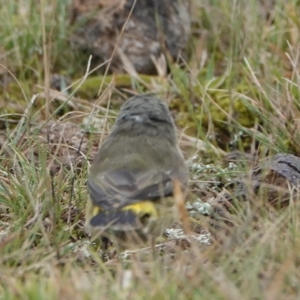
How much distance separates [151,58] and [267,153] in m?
1.84

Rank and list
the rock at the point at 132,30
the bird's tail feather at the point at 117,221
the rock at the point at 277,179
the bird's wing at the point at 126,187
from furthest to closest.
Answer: the rock at the point at 132,30
the rock at the point at 277,179
the bird's wing at the point at 126,187
the bird's tail feather at the point at 117,221

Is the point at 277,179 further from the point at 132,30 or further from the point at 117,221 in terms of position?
the point at 132,30

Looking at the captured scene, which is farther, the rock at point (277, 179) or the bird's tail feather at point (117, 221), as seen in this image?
the rock at point (277, 179)

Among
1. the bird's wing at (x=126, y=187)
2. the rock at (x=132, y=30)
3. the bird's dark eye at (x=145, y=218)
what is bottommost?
the rock at (x=132, y=30)

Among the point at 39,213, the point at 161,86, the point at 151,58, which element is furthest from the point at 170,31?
the point at 39,213

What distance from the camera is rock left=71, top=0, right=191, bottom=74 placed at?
714 centimetres

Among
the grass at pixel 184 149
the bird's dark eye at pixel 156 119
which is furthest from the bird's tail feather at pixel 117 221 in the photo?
the bird's dark eye at pixel 156 119

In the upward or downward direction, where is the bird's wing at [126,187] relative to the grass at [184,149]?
upward

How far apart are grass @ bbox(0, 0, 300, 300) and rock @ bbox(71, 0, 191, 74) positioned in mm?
147

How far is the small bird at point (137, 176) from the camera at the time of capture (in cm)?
397

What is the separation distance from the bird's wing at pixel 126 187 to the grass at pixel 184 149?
9.2 inches

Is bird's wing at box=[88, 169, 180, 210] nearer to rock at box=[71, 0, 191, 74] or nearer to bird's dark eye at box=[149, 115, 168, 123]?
bird's dark eye at box=[149, 115, 168, 123]

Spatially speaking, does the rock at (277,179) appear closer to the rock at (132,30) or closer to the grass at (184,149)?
the grass at (184,149)

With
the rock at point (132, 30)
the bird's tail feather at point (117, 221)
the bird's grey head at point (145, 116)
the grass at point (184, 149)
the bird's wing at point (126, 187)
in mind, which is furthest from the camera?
the rock at point (132, 30)
